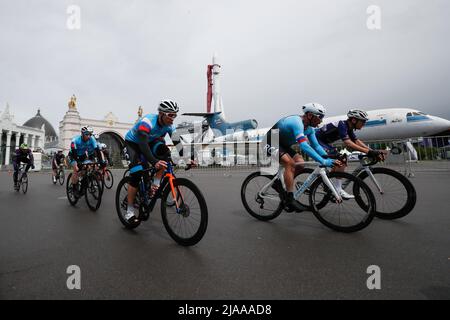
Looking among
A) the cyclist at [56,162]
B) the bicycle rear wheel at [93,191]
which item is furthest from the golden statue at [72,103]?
the bicycle rear wheel at [93,191]

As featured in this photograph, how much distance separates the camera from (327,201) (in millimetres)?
3271

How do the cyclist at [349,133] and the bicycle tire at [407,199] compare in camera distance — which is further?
the cyclist at [349,133]

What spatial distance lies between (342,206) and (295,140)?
1163 millimetres

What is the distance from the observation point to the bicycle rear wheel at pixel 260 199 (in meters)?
3.74

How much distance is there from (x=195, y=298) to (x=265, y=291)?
19.0 inches

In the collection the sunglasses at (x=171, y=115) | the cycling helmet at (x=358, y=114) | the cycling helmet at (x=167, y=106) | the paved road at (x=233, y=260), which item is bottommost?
the paved road at (x=233, y=260)

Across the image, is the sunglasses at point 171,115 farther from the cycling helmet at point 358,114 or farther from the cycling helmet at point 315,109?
the cycling helmet at point 358,114

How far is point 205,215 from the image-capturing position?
2434 mm

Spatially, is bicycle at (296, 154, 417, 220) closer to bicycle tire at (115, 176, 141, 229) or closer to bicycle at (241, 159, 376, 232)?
bicycle at (241, 159, 376, 232)

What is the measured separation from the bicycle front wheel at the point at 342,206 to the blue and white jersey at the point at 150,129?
225 centimetres
